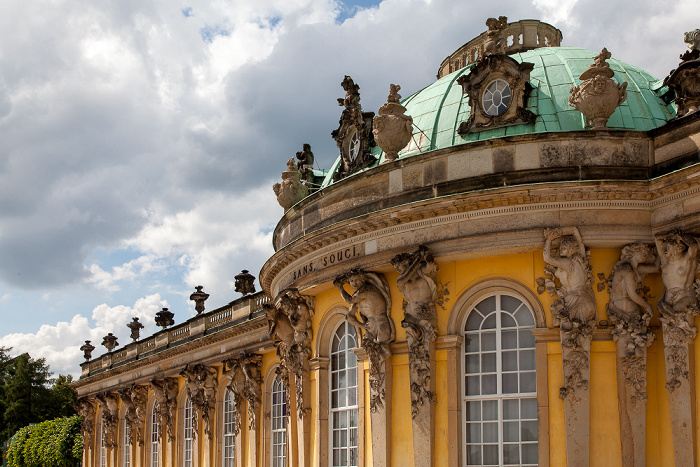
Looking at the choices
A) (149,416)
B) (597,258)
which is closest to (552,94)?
(597,258)

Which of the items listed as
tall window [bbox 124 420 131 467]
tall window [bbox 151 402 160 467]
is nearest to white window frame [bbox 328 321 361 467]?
tall window [bbox 151 402 160 467]

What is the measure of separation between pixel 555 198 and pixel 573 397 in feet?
12.6

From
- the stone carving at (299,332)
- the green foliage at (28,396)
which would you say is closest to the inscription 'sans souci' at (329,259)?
the stone carving at (299,332)

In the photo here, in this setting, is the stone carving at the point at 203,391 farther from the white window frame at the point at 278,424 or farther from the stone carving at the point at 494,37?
the stone carving at the point at 494,37

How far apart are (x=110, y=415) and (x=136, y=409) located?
4.28 m

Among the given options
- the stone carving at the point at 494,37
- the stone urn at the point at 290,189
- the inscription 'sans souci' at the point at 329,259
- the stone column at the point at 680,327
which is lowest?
the stone column at the point at 680,327

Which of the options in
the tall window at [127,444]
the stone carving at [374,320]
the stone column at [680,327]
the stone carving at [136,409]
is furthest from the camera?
the tall window at [127,444]

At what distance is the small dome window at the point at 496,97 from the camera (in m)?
19.8

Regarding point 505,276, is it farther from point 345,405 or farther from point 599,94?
point 345,405

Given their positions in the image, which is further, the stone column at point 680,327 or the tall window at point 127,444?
the tall window at point 127,444

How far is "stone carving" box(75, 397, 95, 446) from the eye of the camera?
47.4 m

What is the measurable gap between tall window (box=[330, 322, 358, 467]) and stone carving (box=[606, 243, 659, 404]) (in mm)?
6562

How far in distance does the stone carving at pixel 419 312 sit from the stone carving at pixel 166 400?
20.4 metres

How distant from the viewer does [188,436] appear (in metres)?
35.4
